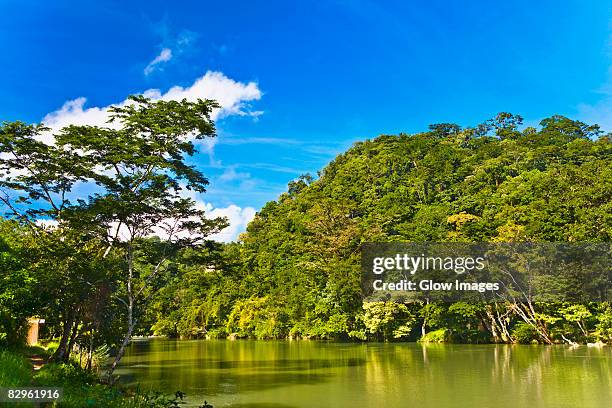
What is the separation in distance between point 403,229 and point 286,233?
17312 mm

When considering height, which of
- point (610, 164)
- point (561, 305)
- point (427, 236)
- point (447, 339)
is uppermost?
point (610, 164)

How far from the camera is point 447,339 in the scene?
38.9 meters

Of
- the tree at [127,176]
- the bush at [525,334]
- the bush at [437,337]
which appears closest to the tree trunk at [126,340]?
the tree at [127,176]

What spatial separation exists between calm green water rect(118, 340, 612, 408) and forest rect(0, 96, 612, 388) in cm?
334

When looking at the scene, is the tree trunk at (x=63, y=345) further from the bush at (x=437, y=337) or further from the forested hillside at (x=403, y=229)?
the bush at (x=437, y=337)

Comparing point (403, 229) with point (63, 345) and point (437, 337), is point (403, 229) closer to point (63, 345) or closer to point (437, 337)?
point (437, 337)

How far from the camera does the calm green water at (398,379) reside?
13.9 m

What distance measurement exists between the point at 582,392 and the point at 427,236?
29.4 metres

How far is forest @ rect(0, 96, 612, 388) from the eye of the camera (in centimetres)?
1658

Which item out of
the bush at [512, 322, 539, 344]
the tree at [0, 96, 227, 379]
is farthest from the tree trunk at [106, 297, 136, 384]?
the bush at [512, 322, 539, 344]

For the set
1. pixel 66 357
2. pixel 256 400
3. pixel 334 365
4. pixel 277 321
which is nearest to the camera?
pixel 256 400

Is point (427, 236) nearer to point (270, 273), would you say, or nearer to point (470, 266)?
point (470, 266)

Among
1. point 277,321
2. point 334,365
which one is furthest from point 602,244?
point 277,321

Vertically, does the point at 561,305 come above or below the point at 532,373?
above
